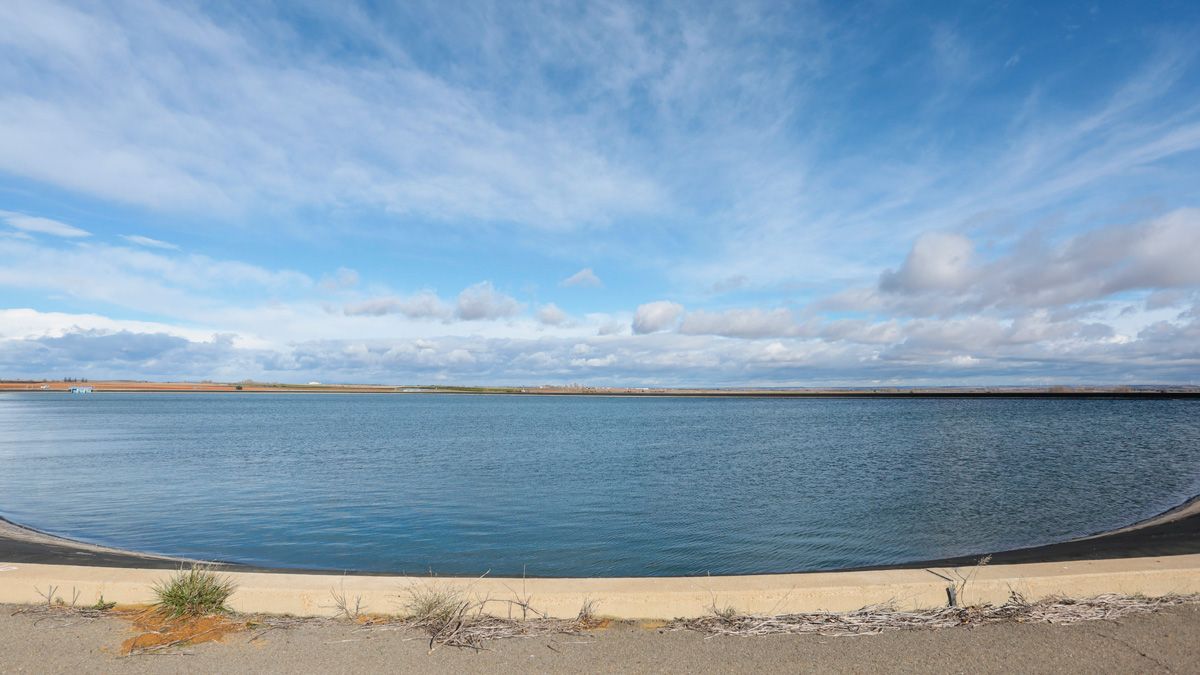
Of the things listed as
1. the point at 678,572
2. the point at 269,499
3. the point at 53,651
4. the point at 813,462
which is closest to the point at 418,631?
the point at 53,651

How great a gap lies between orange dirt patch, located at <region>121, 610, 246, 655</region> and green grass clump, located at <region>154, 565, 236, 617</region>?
3.6 inches

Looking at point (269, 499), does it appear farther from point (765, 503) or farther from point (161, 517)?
point (765, 503)

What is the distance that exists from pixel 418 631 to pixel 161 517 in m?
16.1

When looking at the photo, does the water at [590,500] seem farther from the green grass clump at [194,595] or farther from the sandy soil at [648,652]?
the sandy soil at [648,652]

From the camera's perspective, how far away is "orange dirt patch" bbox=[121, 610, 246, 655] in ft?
20.3

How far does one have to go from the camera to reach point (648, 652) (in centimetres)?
612

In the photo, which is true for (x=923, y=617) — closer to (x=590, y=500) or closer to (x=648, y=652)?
(x=648, y=652)

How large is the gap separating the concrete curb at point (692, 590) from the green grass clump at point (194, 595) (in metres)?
0.20

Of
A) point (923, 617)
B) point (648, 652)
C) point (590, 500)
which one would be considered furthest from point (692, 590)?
point (590, 500)

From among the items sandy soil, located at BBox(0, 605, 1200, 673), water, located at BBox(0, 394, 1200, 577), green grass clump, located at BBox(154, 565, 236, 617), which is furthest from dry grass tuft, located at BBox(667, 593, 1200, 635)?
water, located at BBox(0, 394, 1200, 577)

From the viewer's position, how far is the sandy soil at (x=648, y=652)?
571 cm

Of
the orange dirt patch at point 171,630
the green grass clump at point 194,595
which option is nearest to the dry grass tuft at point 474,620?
the orange dirt patch at point 171,630

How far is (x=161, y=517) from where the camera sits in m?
18.6

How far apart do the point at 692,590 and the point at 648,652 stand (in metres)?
1.22
